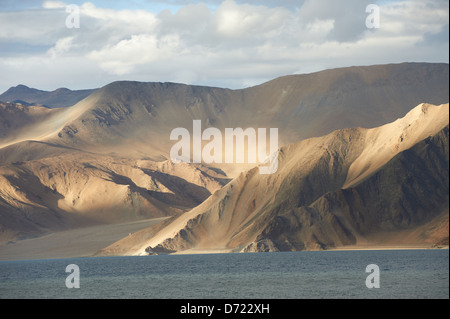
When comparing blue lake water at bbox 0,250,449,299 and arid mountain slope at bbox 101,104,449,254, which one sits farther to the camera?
arid mountain slope at bbox 101,104,449,254

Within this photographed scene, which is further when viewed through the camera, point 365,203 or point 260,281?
point 365,203

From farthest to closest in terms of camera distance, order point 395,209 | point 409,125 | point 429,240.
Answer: point 409,125 → point 395,209 → point 429,240

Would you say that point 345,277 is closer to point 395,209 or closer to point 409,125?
point 395,209

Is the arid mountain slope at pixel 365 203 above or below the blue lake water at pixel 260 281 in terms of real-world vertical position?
above

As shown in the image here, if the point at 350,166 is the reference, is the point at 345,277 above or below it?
below

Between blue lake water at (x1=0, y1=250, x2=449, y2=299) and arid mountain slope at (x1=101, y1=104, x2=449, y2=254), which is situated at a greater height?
arid mountain slope at (x1=101, y1=104, x2=449, y2=254)

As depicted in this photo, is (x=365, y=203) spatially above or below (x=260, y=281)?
above

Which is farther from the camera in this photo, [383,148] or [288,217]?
[383,148]

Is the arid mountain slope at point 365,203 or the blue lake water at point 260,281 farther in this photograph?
the arid mountain slope at point 365,203
